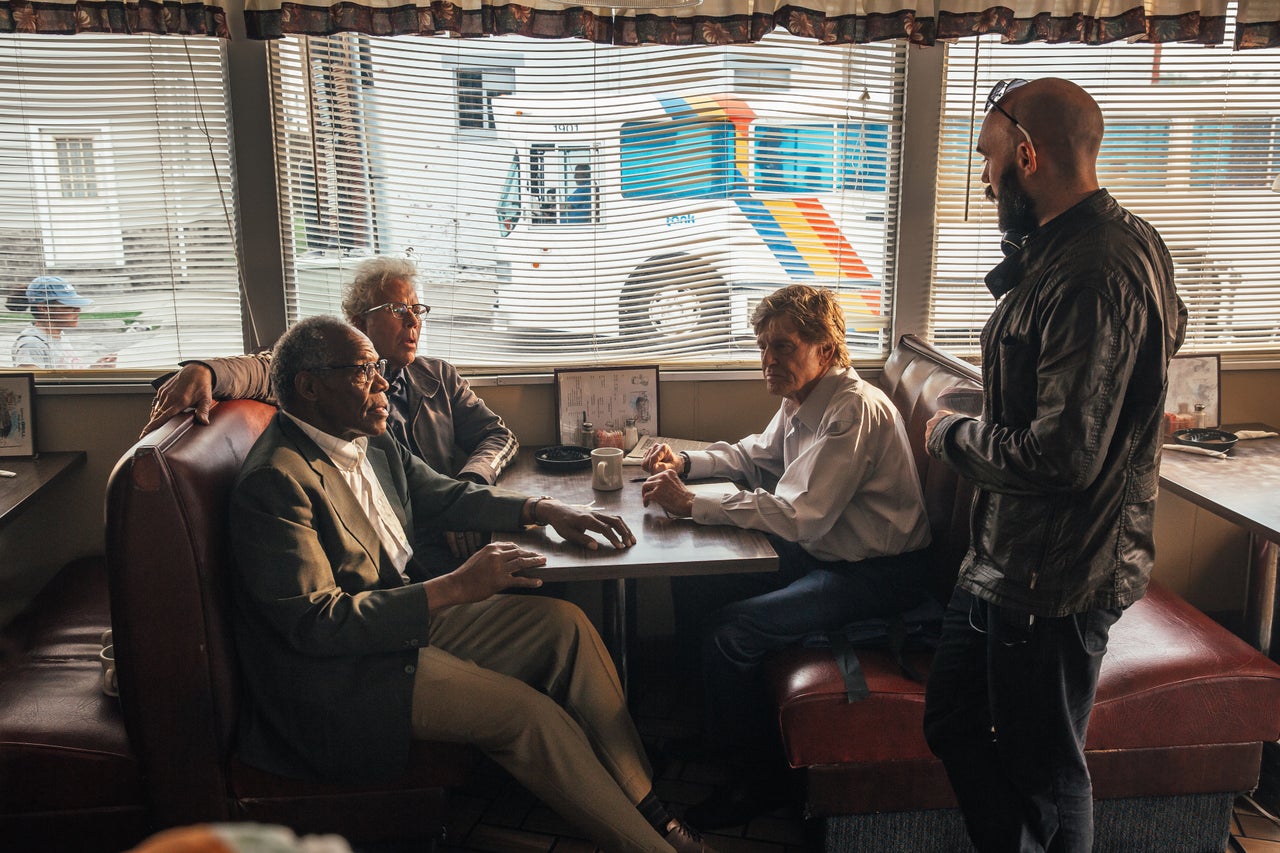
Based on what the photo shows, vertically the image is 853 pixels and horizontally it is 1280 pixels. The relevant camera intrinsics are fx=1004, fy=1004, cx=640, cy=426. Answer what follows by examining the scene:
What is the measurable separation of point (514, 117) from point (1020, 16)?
63.9 inches

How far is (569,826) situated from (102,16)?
262 cm

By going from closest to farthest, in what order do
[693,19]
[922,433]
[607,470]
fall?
[607,470] → [922,433] → [693,19]

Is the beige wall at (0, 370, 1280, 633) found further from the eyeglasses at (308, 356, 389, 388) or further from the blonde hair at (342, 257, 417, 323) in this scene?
the eyeglasses at (308, 356, 389, 388)

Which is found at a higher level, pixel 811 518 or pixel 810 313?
pixel 810 313

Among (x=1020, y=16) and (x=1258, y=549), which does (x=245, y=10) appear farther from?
(x=1258, y=549)

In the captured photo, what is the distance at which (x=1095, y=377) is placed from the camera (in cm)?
167

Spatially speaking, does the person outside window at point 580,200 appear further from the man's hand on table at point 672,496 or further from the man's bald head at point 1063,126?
the man's bald head at point 1063,126

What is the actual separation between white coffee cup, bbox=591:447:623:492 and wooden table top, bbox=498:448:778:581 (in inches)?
1.0

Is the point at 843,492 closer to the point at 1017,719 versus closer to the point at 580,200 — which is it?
the point at 1017,719

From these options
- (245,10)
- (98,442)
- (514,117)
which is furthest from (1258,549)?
(98,442)

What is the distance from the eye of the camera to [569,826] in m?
2.60

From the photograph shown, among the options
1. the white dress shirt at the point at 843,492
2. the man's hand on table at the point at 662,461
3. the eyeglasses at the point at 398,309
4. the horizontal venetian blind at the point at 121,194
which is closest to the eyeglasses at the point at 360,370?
the eyeglasses at the point at 398,309

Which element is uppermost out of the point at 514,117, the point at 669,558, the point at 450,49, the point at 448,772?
the point at 450,49

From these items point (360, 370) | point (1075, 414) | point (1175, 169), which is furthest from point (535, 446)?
point (1175, 169)
